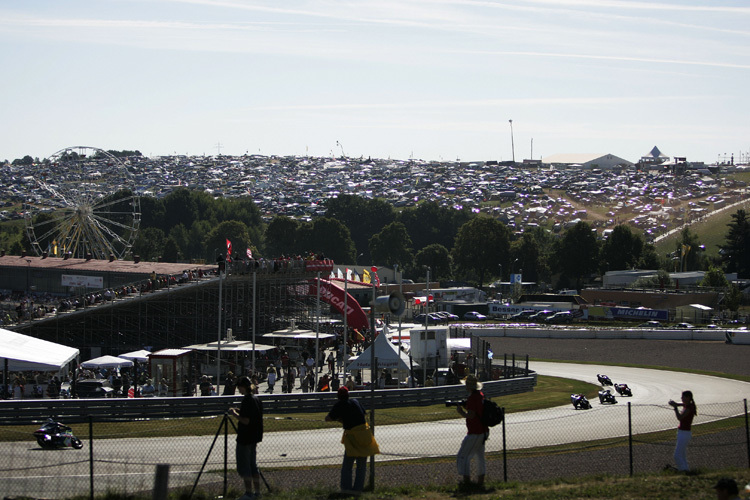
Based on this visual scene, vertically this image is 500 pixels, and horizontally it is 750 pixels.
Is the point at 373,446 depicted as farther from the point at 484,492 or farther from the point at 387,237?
the point at 387,237

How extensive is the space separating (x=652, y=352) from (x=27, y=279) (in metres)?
44.6

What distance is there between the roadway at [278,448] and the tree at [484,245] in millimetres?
90589

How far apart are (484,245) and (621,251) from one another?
18445 millimetres

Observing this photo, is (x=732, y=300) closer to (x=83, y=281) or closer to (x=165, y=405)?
(x=83, y=281)

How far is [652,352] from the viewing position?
5522cm

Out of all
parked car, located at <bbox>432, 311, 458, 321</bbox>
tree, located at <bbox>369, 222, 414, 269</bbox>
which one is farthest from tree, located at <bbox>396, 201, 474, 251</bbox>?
parked car, located at <bbox>432, 311, 458, 321</bbox>

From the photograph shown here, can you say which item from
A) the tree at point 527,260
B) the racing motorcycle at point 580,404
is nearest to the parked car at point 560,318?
the tree at point 527,260

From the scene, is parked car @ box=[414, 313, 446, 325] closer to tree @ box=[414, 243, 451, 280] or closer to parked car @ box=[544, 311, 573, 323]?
parked car @ box=[544, 311, 573, 323]

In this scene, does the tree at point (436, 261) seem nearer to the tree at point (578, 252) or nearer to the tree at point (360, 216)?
the tree at point (578, 252)

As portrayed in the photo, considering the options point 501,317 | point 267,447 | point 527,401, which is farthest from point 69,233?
point 267,447

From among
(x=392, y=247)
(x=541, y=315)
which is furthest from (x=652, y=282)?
(x=392, y=247)

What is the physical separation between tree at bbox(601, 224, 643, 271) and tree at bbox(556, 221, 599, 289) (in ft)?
14.2

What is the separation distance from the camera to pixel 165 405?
73.2ft

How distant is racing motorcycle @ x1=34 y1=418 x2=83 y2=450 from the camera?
1617cm
